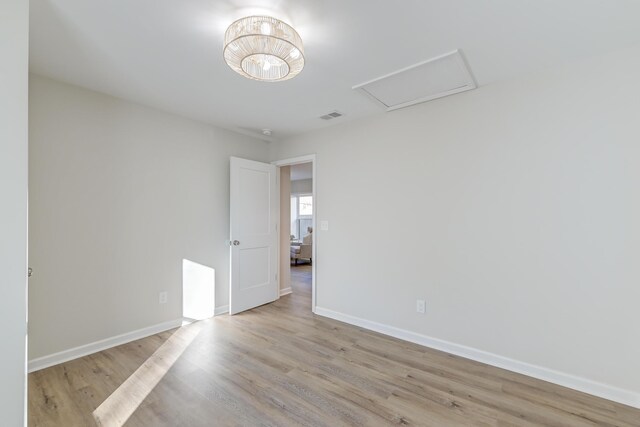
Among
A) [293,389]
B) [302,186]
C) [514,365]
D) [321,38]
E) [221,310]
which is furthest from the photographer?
[302,186]

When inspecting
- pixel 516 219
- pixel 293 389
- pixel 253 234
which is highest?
pixel 516 219

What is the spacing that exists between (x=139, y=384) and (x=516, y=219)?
3225 mm

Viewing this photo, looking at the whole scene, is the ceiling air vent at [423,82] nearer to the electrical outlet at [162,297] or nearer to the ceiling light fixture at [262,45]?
the ceiling light fixture at [262,45]

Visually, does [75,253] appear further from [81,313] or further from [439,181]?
[439,181]

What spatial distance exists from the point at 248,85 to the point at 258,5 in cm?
98

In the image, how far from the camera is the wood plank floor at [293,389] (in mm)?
1812

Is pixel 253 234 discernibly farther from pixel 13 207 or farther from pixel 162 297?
pixel 13 207

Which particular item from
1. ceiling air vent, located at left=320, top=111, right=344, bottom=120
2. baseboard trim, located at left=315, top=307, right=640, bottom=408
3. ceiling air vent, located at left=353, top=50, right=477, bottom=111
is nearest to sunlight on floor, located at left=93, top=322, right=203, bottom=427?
baseboard trim, located at left=315, top=307, right=640, bottom=408

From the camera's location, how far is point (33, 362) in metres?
2.30

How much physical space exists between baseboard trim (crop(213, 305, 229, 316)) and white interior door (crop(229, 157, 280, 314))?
0.12 m

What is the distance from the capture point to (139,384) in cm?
214

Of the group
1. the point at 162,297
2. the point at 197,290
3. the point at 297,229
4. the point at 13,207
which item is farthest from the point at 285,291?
the point at 297,229

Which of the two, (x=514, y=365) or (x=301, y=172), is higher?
(x=301, y=172)

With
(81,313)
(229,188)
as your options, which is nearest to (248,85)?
(229,188)
